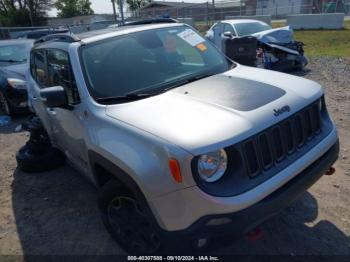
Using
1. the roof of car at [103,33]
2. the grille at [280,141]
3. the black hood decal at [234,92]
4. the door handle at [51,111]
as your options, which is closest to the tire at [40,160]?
the door handle at [51,111]

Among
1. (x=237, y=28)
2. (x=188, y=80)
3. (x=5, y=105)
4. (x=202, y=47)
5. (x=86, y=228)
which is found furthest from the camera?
(x=237, y=28)

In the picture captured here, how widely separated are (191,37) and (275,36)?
7317 millimetres

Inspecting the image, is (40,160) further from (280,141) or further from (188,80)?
(280,141)

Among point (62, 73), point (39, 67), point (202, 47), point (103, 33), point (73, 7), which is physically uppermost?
point (103, 33)

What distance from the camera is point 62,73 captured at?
146 inches

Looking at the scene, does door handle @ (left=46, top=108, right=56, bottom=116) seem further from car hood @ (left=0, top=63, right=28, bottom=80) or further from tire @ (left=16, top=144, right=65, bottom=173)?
car hood @ (left=0, top=63, right=28, bottom=80)

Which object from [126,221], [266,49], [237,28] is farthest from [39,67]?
[237,28]

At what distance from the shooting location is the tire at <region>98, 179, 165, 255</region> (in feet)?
9.26

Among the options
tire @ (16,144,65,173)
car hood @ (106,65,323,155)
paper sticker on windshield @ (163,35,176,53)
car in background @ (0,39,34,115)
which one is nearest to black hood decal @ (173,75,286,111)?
car hood @ (106,65,323,155)

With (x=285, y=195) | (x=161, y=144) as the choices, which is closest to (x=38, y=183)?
(x=161, y=144)

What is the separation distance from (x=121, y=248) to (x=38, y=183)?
2121 millimetres

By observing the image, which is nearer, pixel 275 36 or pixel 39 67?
pixel 39 67

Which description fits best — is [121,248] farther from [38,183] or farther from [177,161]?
[38,183]

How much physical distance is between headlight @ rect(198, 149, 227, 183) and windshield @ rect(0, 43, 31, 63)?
7.94m
